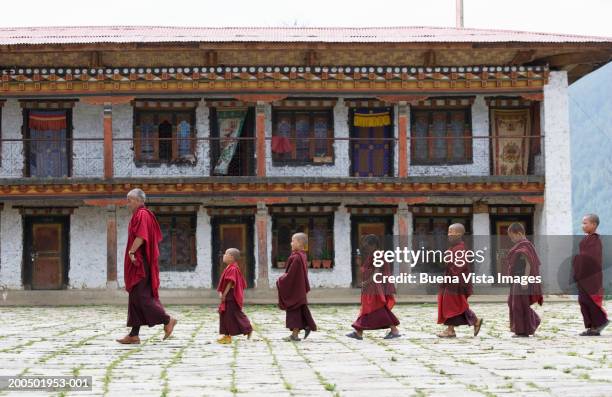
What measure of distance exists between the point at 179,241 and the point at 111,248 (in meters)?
1.96

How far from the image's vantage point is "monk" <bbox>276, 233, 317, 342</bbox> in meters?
10.6

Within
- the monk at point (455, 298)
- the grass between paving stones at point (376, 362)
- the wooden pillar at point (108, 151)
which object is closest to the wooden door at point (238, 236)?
the wooden pillar at point (108, 151)

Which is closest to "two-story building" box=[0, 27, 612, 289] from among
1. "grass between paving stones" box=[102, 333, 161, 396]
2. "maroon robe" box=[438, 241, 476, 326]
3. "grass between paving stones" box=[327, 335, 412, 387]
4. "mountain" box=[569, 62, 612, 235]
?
"maroon robe" box=[438, 241, 476, 326]

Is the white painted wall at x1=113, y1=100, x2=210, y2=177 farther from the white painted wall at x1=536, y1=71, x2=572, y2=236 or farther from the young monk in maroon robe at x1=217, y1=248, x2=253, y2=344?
the young monk in maroon robe at x1=217, y1=248, x2=253, y2=344

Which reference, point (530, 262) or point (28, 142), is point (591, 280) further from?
point (28, 142)

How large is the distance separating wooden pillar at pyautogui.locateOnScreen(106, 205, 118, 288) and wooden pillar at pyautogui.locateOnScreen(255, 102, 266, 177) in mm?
3304

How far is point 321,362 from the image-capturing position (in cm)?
819

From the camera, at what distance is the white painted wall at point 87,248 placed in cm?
2372

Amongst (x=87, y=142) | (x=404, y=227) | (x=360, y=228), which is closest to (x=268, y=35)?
(x=87, y=142)

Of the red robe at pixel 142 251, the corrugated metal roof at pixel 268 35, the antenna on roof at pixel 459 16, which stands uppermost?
the antenna on roof at pixel 459 16

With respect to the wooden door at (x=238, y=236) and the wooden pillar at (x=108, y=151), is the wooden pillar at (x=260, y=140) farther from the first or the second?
the wooden pillar at (x=108, y=151)

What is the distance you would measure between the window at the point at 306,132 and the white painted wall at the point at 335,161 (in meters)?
0.12

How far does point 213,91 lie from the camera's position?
22281 mm

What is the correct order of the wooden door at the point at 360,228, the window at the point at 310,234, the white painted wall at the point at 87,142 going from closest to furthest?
the white painted wall at the point at 87,142, the window at the point at 310,234, the wooden door at the point at 360,228
